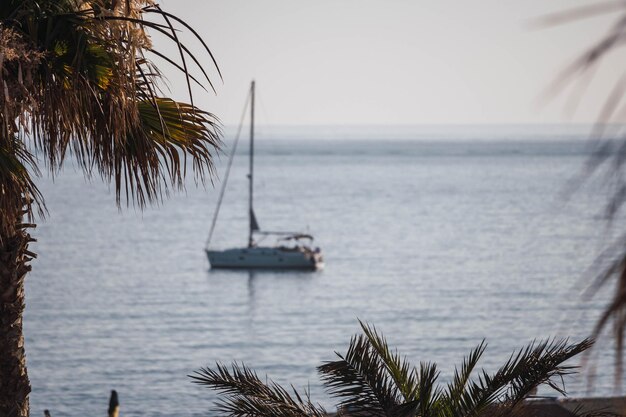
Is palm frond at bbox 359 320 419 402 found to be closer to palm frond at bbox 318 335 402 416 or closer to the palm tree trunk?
palm frond at bbox 318 335 402 416

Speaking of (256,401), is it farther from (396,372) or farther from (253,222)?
(253,222)

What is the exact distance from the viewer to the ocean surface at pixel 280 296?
42.8m

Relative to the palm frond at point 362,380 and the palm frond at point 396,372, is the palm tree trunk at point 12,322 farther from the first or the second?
the palm frond at point 396,372

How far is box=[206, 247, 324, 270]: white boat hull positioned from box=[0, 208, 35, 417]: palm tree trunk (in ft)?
223

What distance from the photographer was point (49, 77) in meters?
6.63

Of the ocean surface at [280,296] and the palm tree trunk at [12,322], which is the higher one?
the palm tree trunk at [12,322]

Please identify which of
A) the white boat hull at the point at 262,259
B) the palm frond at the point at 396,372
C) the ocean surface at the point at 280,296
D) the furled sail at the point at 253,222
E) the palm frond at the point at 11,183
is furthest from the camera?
the white boat hull at the point at 262,259

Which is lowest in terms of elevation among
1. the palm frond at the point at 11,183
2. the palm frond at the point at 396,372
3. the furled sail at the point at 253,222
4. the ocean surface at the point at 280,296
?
the ocean surface at the point at 280,296

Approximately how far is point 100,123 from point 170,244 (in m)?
88.4

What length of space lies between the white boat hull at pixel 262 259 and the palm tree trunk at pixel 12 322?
68.1m

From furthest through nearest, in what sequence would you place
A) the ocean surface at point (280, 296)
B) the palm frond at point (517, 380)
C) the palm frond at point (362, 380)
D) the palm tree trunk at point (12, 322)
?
1. the ocean surface at point (280, 296)
2. the palm frond at point (362, 380)
3. the palm frond at point (517, 380)
4. the palm tree trunk at point (12, 322)

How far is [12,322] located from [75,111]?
1.82 meters

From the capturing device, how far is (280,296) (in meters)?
66.4

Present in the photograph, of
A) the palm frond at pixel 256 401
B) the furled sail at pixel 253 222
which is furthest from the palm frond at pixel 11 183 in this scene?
the furled sail at pixel 253 222
